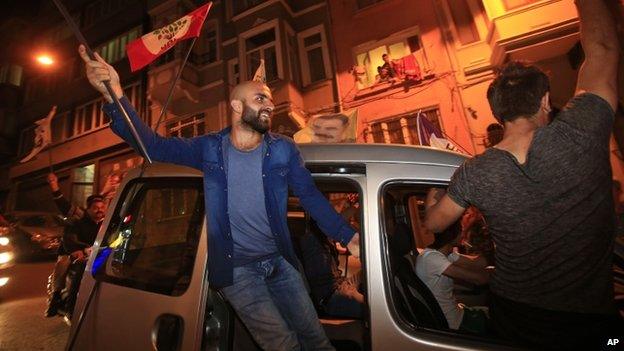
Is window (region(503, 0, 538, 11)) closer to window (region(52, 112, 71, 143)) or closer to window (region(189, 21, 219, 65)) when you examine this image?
window (region(189, 21, 219, 65))

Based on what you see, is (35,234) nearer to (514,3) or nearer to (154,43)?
(154,43)

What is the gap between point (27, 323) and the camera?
3605 mm

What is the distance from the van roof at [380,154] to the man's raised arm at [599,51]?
643 millimetres

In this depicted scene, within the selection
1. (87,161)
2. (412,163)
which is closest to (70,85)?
(87,161)

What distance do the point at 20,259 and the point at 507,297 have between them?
11.8m

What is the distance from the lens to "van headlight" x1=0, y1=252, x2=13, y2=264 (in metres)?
4.91

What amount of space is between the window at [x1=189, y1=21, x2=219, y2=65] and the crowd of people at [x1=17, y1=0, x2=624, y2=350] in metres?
13.8

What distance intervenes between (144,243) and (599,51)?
10.1ft

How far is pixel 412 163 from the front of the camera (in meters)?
1.75

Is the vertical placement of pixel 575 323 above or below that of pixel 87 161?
below

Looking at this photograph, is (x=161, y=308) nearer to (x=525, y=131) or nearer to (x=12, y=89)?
(x=525, y=131)

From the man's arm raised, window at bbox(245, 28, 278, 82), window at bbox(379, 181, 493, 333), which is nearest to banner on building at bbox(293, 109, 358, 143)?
window at bbox(379, 181, 493, 333)

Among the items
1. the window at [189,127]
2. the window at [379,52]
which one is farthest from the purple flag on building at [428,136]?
the window at [189,127]

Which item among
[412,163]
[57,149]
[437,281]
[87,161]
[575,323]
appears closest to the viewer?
[575,323]
